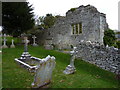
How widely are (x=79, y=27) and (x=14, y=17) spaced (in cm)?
858

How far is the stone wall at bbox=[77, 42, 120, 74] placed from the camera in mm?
8688

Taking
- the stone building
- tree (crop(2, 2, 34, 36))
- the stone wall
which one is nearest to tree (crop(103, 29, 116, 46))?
the stone building

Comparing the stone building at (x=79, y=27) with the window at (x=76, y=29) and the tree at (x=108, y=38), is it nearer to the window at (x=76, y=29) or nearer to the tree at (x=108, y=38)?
the window at (x=76, y=29)

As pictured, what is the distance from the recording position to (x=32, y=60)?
10781 mm

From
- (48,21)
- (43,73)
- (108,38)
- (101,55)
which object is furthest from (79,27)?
(48,21)

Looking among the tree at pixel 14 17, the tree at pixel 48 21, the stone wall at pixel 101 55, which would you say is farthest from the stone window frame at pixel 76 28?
the tree at pixel 48 21

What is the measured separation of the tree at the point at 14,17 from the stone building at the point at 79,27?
4753 mm

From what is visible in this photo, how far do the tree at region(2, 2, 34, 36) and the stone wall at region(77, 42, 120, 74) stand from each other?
1027 cm

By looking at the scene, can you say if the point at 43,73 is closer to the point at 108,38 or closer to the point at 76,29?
the point at 108,38

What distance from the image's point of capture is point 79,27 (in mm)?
18469

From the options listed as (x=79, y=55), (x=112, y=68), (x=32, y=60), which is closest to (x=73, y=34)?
(x=79, y=55)

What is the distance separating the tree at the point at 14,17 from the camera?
18438 millimetres

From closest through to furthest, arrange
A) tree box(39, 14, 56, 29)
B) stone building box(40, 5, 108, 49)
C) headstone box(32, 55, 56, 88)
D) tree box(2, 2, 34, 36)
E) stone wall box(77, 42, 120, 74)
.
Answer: headstone box(32, 55, 56, 88) < stone wall box(77, 42, 120, 74) < stone building box(40, 5, 108, 49) < tree box(2, 2, 34, 36) < tree box(39, 14, 56, 29)

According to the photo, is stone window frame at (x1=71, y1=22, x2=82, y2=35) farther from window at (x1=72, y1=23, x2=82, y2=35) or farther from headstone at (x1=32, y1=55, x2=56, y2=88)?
headstone at (x1=32, y1=55, x2=56, y2=88)
